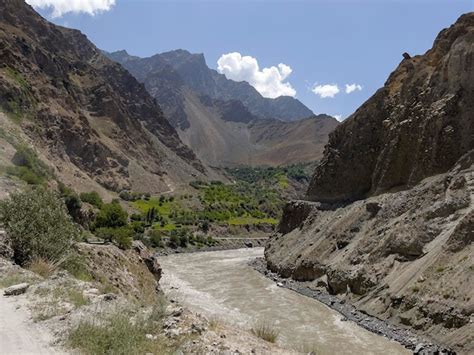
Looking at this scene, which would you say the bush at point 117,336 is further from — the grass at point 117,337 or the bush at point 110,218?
the bush at point 110,218

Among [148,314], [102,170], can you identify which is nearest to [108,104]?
[102,170]

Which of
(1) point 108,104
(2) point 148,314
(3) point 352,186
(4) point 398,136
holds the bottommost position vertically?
(2) point 148,314

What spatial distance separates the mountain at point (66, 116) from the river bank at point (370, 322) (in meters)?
52.5

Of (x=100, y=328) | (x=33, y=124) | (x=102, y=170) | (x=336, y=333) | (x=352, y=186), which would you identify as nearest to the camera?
(x=100, y=328)

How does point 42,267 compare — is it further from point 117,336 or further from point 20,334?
point 117,336

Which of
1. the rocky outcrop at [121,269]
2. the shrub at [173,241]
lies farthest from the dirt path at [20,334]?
the shrub at [173,241]

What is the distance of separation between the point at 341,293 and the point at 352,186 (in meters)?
21.2

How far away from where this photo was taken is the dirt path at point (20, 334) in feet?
33.4

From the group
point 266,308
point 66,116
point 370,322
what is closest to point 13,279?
point 370,322

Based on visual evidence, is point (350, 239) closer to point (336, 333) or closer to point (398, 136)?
point (398, 136)

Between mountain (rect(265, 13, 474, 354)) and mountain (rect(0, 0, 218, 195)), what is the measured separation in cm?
4958

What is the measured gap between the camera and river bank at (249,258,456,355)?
24197 mm

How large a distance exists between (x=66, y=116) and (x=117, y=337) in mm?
109230

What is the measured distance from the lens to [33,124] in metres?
96.2
